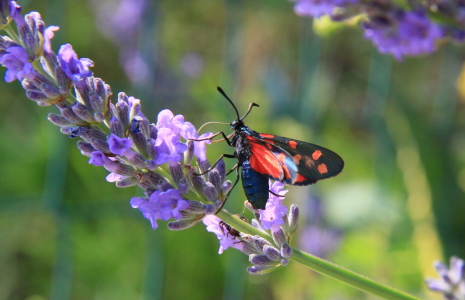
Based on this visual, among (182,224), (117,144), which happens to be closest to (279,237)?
(182,224)

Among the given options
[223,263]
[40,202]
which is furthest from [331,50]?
[40,202]

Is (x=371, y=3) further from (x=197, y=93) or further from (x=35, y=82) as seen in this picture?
(x=197, y=93)

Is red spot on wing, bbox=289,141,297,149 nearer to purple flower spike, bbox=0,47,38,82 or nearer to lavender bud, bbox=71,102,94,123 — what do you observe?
lavender bud, bbox=71,102,94,123

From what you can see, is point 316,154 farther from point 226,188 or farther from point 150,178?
point 150,178

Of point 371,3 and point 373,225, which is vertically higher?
point 371,3

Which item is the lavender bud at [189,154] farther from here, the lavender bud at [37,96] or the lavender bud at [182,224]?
the lavender bud at [37,96]

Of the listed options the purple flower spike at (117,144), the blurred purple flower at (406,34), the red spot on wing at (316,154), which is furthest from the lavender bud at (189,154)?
the blurred purple flower at (406,34)
